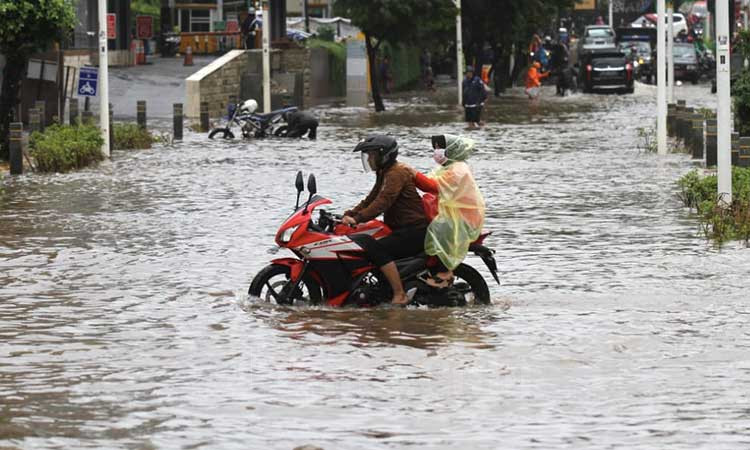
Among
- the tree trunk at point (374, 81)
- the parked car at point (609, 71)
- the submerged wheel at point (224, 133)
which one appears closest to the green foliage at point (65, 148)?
the submerged wheel at point (224, 133)

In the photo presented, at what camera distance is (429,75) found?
73125 millimetres

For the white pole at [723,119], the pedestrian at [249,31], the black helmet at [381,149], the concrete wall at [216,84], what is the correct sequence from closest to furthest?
the black helmet at [381,149] < the white pole at [723,119] < the concrete wall at [216,84] < the pedestrian at [249,31]

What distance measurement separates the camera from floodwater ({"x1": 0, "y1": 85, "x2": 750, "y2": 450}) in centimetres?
931

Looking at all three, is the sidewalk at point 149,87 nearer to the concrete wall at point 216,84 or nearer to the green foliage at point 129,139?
the concrete wall at point 216,84

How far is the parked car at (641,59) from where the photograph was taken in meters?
75.4

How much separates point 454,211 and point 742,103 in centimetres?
1629

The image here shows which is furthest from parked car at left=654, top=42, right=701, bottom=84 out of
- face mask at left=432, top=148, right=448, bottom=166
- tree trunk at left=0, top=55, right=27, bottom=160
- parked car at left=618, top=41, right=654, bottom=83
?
face mask at left=432, top=148, right=448, bottom=166

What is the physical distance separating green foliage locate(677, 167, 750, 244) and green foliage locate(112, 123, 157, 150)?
14660mm

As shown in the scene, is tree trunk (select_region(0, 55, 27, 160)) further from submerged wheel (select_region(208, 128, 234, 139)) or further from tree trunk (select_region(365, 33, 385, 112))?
tree trunk (select_region(365, 33, 385, 112))

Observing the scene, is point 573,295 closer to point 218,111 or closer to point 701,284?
point 701,284

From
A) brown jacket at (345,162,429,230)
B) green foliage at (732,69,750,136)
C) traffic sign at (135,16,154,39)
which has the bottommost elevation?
brown jacket at (345,162,429,230)

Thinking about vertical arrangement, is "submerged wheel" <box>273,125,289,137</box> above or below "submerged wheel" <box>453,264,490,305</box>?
above

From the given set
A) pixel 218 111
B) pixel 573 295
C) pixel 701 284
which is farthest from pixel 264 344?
pixel 218 111

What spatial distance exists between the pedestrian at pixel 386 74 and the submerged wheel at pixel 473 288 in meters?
53.9
